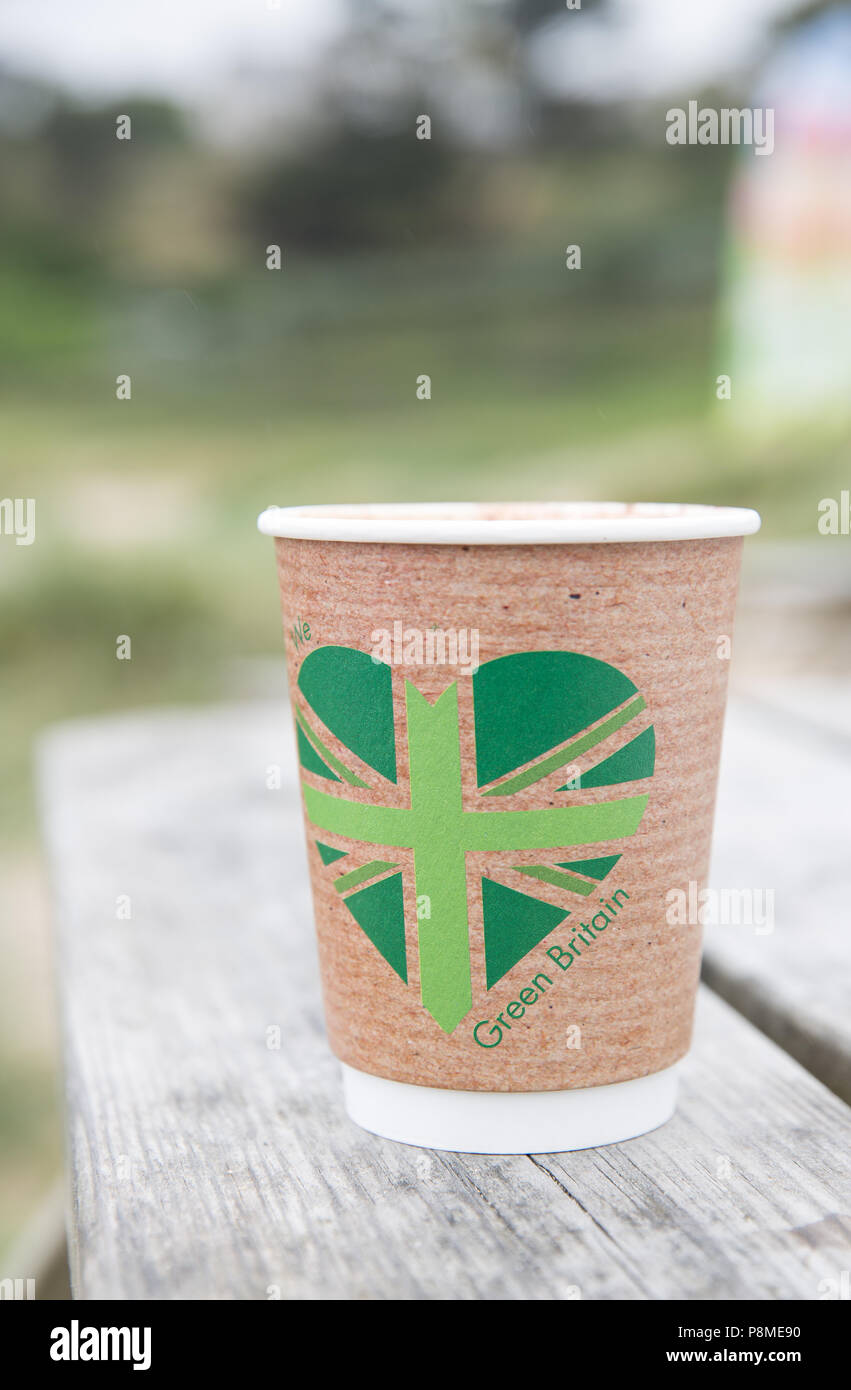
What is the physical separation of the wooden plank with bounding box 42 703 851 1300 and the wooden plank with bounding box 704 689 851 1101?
3 cm

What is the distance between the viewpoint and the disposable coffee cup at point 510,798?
1.86ft

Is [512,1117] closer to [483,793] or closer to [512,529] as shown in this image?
[483,793]

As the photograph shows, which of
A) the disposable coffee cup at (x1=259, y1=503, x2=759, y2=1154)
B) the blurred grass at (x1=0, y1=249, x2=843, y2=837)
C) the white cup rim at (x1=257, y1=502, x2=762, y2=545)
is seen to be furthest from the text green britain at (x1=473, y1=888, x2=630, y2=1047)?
the blurred grass at (x1=0, y1=249, x2=843, y2=837)

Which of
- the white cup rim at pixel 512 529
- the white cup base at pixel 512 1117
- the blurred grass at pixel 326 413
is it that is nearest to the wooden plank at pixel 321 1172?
the white cup base at pixel 512 1117

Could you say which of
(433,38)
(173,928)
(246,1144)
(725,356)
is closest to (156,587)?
(725,356)

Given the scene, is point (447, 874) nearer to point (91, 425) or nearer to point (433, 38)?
point (91, 425)

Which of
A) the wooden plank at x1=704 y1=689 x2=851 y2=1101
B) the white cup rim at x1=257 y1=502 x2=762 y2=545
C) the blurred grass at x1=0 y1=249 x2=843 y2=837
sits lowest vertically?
the wooden plank at x1=704 y1=689 x2=851 y2=1101

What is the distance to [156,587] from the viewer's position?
4.36 m

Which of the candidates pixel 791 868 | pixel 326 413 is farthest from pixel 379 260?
pixel 791 868

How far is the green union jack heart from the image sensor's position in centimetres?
57

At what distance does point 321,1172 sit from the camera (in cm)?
59

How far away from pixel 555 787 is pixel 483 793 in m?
0.03

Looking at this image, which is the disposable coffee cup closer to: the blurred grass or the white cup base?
the white cup base
